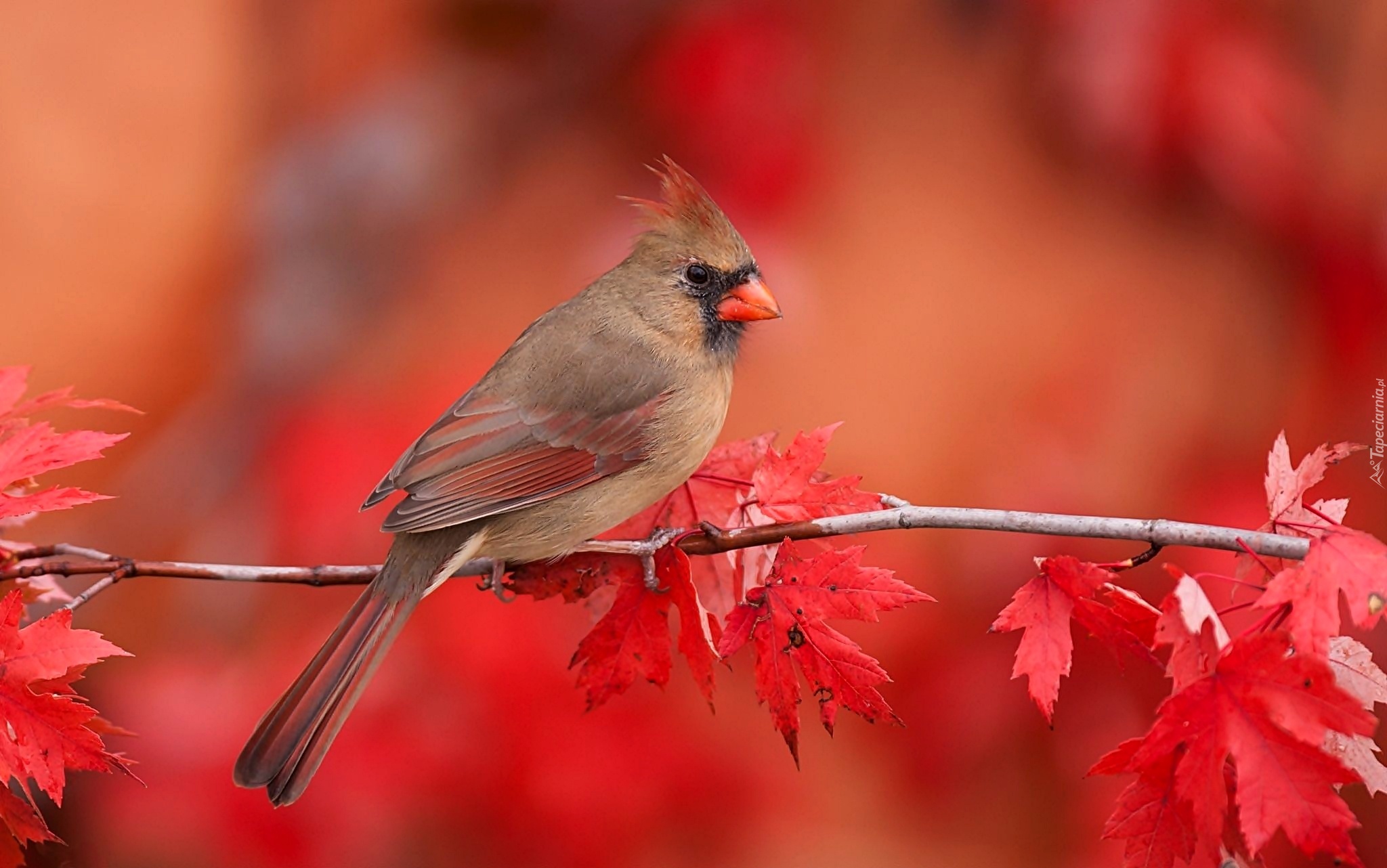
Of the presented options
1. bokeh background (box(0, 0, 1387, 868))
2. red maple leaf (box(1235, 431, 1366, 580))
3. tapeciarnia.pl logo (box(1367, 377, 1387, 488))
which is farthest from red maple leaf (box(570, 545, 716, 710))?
tapeciarnia.pl logo (box(1367, 377, 1387, 488))

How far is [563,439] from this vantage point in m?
1.92

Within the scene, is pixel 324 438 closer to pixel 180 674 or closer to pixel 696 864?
pixel 180 674

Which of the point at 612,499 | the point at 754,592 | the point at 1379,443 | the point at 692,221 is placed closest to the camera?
the point at 754,592

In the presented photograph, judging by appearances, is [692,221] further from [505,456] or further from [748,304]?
[505,456]

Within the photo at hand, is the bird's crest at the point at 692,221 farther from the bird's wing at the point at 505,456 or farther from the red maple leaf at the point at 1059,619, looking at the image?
the red maple leaf at the point at 1059,619

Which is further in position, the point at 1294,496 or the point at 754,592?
the point at 754,592

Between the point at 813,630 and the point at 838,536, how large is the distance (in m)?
0.16

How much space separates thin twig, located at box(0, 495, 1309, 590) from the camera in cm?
140

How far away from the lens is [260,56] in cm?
371

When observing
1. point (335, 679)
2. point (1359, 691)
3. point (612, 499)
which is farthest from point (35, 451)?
point (1359, 691)

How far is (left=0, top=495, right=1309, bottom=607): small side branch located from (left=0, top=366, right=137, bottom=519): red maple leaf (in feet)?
0.35

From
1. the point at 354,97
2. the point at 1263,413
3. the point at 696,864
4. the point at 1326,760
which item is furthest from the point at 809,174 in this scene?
the point at 1326,760

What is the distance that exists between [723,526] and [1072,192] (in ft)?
7.75

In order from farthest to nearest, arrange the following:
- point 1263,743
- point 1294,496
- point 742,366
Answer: point 742,366
point 1294,496
point 1263,743
